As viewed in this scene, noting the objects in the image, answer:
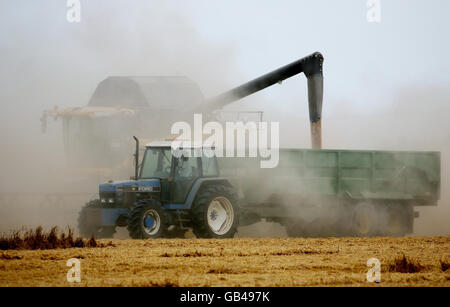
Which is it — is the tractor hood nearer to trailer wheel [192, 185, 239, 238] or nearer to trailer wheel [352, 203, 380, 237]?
trailer wheel [192, 185, 239, 238]

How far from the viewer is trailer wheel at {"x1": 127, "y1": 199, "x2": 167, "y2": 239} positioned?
1401cm

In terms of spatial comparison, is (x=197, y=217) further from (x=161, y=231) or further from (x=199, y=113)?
(x=199, y=113)

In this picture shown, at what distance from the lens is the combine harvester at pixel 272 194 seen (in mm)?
14906

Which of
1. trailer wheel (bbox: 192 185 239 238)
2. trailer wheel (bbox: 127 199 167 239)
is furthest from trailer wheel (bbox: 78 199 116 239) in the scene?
trailer wheel (bbox: 192 185 239 238)

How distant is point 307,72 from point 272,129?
770 centimetres

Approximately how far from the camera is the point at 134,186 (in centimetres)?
1491

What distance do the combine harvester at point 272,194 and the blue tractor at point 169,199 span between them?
0.02 meters

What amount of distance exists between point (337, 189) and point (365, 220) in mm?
1192

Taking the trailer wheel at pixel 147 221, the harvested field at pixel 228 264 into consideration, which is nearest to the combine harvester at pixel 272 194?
the trailer wheel at pixel 147 221

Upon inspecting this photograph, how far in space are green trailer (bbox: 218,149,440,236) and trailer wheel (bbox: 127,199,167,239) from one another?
2604mm

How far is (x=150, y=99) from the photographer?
30359 millimetres

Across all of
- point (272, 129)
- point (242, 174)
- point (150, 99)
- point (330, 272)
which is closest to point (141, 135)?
point (150, 99)

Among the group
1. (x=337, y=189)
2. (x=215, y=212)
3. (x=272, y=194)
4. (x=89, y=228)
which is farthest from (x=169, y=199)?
(x=337, y=189)

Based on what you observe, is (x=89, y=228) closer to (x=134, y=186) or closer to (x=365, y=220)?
(x=134, y=186)
